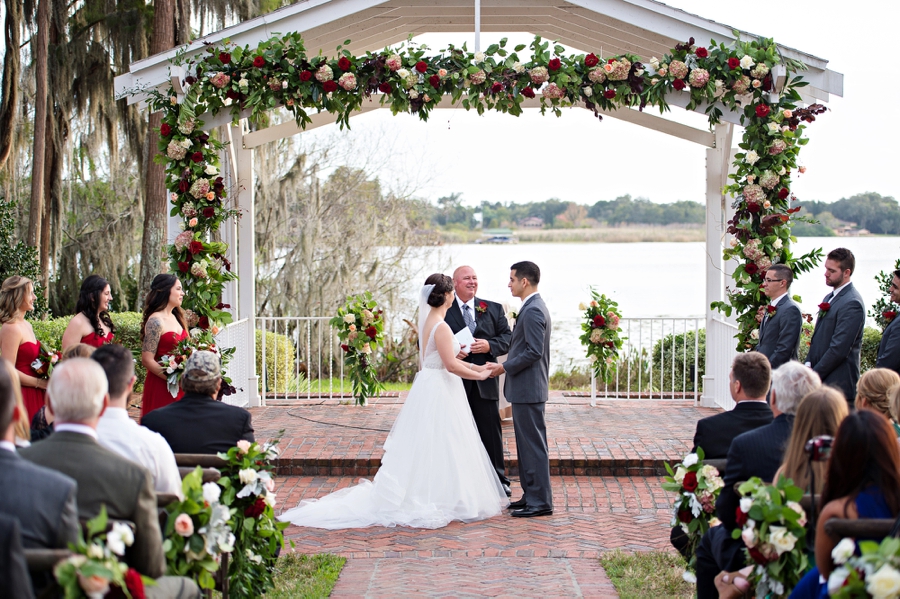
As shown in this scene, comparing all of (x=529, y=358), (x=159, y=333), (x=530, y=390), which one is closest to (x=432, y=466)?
(x=530, y=390)

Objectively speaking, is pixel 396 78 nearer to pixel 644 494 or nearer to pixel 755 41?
pixel 755 41

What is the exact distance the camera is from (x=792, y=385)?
12.1 ft

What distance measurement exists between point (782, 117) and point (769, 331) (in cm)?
204

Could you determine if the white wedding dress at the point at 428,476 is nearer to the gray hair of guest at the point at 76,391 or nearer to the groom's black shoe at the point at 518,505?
the groom's black shoe at the point at 518,505

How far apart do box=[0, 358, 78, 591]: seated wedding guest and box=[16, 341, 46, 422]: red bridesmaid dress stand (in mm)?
3205

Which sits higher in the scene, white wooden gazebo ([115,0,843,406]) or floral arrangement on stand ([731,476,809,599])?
white wooden gazebo ([115,0,843,406])

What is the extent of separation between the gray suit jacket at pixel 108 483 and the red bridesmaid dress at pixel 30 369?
9.74 ft

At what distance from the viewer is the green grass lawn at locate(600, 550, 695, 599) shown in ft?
15.0

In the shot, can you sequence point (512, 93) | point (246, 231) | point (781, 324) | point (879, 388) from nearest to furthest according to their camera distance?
point (879, 388), point (781, 324), point (512, 93), point (246, 231)

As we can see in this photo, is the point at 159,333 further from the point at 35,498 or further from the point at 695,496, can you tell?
the point at 695,496

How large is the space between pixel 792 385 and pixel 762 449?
0.99 feet

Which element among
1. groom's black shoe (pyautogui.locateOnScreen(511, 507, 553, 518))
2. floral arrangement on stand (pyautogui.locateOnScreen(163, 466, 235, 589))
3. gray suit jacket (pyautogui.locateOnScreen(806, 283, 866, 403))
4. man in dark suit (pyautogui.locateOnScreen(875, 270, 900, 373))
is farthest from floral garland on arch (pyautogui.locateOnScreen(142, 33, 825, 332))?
floral arrangement on stand (pyautogui.locateOnScreen(163, 466, 235, 589))

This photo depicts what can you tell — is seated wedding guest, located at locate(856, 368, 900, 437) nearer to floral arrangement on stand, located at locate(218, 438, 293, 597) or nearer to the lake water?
floral arrangement on stand, located at locate(218, 438, 293, 597)

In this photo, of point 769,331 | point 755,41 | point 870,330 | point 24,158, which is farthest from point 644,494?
point 24,158
